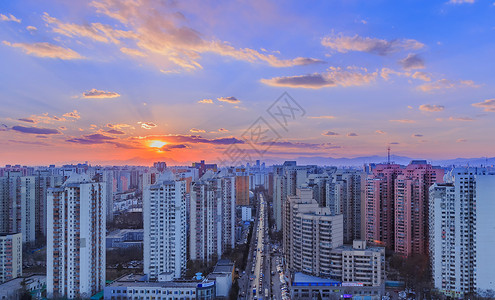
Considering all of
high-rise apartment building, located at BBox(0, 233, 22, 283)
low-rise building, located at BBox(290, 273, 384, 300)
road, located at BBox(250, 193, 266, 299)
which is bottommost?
road, located at BBox(250, 193, 266, 299)

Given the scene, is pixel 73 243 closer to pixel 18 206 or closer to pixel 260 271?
pixel 260 271

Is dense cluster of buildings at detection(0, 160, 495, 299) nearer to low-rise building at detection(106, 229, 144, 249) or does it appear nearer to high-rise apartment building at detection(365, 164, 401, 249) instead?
high-rise apartment building at detection(365, 164, 401, 249)

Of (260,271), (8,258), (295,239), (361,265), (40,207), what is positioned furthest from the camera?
(40,207)

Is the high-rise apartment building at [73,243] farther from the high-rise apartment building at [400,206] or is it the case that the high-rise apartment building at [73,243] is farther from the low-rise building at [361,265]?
the high-rise apartment building at [400,206]

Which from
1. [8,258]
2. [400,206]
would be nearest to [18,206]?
[8,258]

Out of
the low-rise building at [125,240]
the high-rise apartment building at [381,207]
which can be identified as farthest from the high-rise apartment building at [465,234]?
the low-rise building at [125,240]

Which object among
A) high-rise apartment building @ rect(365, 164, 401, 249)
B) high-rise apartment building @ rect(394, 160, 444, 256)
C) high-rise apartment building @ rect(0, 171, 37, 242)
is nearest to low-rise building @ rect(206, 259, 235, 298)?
high-rise apartment building @ rect(394, 160, 444, 256)
